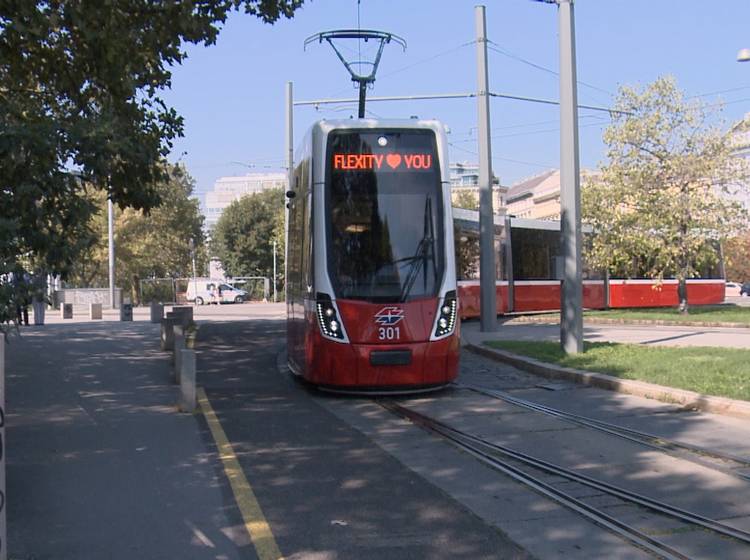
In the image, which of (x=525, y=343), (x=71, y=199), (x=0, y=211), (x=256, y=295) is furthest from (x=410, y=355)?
(x=256, y=295)

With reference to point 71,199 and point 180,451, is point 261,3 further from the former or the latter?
point 180,451

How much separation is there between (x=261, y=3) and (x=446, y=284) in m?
5.53

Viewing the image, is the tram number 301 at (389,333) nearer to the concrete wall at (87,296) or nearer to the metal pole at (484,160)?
the metal pole at (484,160)

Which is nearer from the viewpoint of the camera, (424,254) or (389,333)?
(389,333)

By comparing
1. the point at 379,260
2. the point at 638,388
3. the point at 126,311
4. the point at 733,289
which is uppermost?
the point at 379,260

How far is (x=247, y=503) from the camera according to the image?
20.3 ft

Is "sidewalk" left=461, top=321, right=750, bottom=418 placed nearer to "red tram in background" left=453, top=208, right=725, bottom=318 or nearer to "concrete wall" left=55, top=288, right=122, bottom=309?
"red tram in background" left=453, top=208, right=725, bottom=318

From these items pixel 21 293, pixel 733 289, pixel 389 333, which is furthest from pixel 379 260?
pixel 733 289

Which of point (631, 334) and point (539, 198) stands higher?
point (539, 198)

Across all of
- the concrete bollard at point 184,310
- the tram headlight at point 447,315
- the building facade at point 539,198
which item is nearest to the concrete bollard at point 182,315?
the concrete bollard at point 184,310

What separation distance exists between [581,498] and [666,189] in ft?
71.5

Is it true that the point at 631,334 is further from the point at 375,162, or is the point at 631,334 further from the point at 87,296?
the point at 87,296

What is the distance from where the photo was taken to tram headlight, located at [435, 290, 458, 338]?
1073 cm

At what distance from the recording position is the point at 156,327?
25.2m
